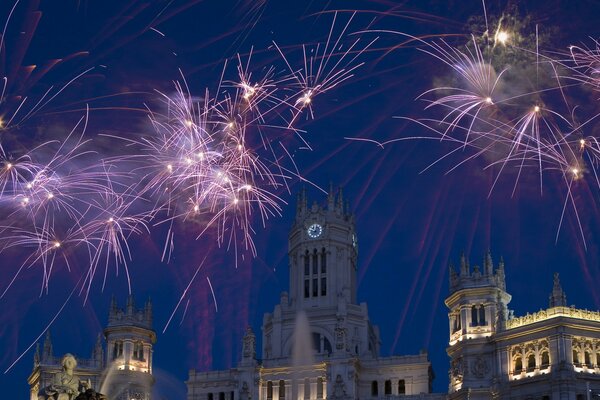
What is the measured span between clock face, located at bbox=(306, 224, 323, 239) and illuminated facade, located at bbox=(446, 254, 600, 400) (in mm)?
21569

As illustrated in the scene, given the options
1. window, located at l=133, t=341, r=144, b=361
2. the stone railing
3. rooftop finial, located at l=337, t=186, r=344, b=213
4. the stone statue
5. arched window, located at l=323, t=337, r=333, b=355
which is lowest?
the stone statue

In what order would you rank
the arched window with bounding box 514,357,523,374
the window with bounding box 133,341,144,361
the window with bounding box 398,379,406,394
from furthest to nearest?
the window with bounding box 133,341,144,361, the window with bounding box 398,379,406,394, the arched window with bounding box 514,357,523,374

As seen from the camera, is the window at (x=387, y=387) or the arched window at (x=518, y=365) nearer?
the arched window at (x=518, y=365)

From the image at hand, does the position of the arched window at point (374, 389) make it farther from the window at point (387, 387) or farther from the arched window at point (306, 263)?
the arched window at point (306, 263)

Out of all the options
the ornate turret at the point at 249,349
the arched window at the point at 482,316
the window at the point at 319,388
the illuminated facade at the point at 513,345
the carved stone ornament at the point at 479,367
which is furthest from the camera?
the ornate turret at the point at 249,349

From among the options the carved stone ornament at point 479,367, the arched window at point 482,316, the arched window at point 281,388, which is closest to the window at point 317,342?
the arched window at point 281,388

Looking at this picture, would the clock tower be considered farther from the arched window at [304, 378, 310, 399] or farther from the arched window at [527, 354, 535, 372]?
the arched window at [527, 354, 535, 372]

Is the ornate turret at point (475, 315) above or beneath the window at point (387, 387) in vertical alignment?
above

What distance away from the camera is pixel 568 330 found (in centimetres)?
9681

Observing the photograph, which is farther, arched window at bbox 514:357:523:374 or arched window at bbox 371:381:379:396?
arched window at bbox 371:381:379:396

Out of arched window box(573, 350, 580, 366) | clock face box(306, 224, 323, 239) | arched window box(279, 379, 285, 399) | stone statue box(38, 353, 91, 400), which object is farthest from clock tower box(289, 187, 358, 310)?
stone statue box(38, 353, 91, 400)

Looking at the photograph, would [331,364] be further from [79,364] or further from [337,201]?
[79,364]

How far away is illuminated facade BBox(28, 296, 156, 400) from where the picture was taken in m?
124

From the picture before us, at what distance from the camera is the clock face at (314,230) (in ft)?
414
